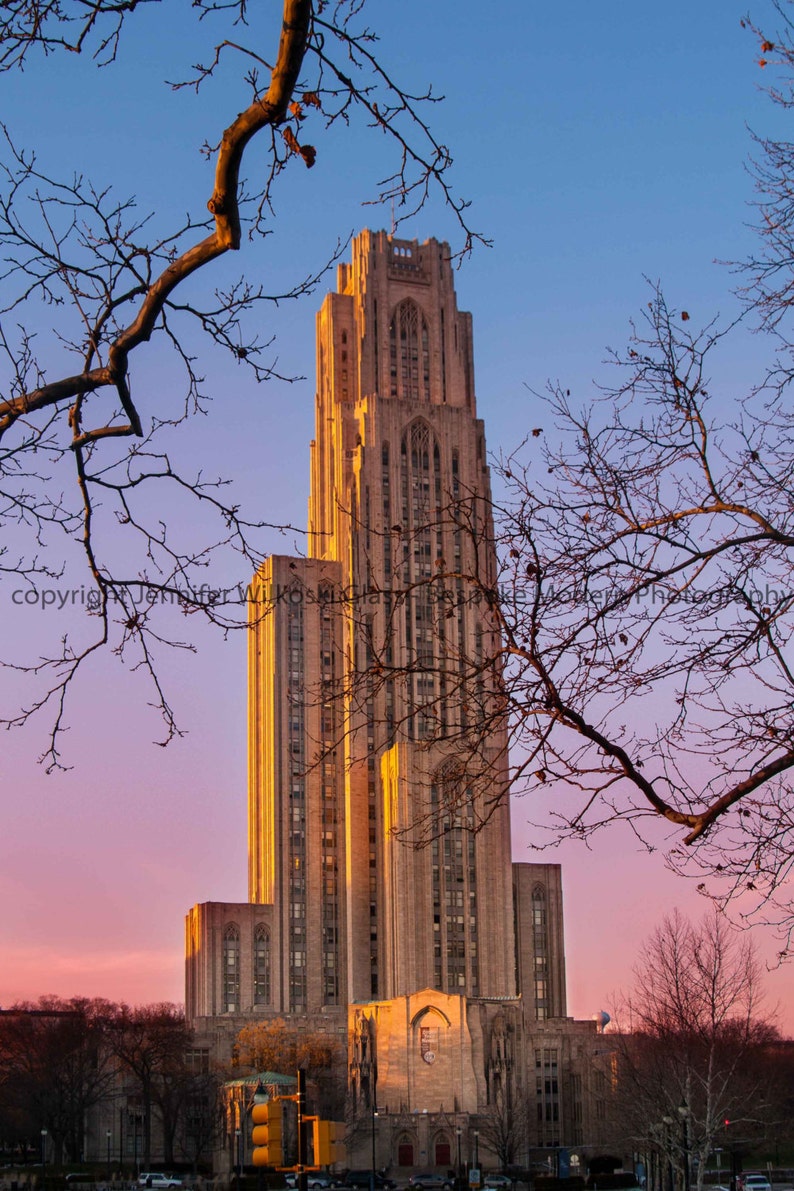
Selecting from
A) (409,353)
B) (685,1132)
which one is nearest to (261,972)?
(409,353)

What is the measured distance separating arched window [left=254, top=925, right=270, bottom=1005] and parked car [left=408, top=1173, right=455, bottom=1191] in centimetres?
4095

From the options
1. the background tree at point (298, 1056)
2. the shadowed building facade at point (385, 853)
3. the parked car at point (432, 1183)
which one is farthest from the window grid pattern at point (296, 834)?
the parked car at point (432, 1183)

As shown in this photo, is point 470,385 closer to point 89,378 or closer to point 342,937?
point 342,937

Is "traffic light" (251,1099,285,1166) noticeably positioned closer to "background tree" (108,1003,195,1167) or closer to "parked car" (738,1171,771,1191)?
"parked car" (738,1171,771,1191)

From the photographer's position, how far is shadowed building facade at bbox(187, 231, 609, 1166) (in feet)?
391

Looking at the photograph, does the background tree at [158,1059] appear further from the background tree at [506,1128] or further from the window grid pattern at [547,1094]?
the window grid pattern at [547,1094]

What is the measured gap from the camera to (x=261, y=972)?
141625 millimetres

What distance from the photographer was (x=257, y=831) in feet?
495

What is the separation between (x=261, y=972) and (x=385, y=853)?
16372mm

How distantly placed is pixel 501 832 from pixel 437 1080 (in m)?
27.2


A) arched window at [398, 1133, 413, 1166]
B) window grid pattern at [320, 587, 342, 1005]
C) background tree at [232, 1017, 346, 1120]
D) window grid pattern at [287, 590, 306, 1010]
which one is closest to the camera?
arched window at [398, 1133, 413, 1166]

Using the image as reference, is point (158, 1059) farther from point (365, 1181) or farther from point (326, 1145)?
point (326, 1145)

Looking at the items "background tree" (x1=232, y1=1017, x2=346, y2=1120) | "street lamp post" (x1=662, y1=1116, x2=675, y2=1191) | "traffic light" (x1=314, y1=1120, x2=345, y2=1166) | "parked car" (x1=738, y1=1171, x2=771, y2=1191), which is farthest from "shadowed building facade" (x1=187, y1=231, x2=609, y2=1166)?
"traffic light" (x1=314, y1=1120, x2=345, y2=1166)

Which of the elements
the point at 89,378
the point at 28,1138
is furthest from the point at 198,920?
the point at 89,378
